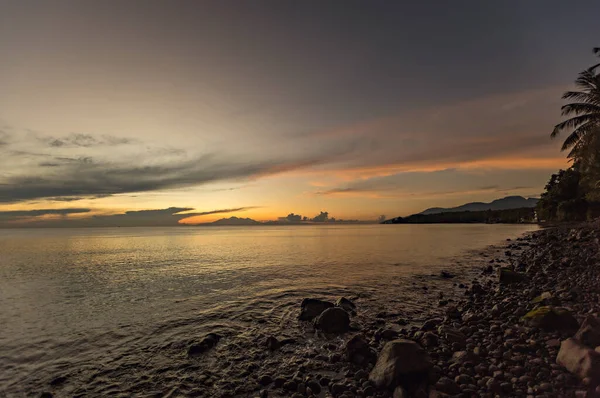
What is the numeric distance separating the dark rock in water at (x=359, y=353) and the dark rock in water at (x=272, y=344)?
3.14m

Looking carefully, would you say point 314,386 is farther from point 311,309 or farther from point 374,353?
point 311,309

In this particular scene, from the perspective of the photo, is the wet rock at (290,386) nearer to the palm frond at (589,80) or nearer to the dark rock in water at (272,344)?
the dark rock in water at (272,344)

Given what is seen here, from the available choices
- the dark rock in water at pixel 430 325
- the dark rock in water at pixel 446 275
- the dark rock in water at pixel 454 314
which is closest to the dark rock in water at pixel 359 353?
the dark rock in water at pixel 430 325

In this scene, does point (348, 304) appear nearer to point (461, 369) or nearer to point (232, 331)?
point (232, 331)

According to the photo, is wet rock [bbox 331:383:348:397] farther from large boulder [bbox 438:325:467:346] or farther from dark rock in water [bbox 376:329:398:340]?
large boulder [bbox 438:325:467:346]

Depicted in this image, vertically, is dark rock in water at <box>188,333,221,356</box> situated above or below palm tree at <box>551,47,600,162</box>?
below

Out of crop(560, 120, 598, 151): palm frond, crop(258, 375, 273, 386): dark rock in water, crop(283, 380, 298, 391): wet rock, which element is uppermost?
crop(560, 120, 598, 151): palm frond

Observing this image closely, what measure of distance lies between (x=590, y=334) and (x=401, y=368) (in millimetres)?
5526

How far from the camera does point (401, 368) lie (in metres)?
8.45

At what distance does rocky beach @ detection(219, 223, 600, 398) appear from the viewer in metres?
7.73

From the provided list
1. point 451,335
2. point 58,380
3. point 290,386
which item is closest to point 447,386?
point 451,335

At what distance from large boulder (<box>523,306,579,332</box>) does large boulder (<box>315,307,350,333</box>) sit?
7.21 metres

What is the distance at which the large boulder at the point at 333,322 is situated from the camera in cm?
1405

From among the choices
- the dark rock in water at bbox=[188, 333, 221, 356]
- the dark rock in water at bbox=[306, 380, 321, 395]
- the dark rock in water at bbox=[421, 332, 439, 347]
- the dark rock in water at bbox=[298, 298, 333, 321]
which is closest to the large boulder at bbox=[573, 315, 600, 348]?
the dark rock in water at bbox=[421, 332, 439, 347]
